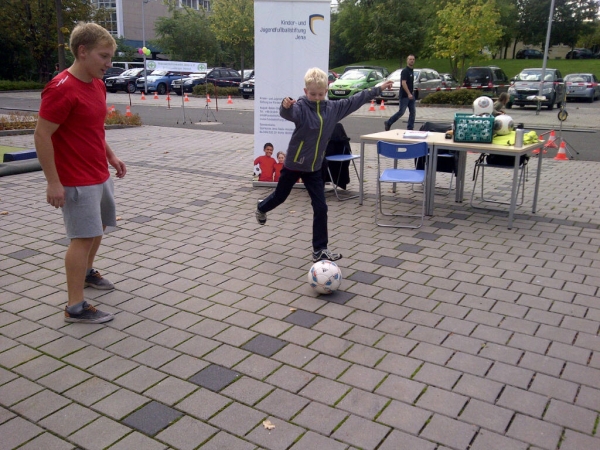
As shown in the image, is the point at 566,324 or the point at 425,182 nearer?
the point at 566,324

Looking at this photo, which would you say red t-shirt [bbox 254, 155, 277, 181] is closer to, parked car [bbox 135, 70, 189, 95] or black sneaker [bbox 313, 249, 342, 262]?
black sneaker [bbox 313, 249, 342, 262]

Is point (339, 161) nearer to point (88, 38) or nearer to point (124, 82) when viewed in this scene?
point (88, 38)

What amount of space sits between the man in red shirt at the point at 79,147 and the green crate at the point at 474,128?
423 cm

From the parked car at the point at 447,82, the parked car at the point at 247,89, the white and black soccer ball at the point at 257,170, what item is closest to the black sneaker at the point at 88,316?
the white and black soccer ball at the point at 257,170

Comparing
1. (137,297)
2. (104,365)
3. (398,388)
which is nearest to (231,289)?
(137,297)

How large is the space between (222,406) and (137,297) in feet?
5.61

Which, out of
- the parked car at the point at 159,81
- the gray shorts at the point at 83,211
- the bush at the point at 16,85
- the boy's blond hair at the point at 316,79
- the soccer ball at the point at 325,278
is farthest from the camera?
the bush at the point at 16,85

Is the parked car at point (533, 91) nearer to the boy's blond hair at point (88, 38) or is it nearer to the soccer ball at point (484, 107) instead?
the soccer ball at point (484, 107)

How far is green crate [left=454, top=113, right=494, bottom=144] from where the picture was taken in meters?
6.57

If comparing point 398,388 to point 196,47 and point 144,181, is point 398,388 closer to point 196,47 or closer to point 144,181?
point 144,181

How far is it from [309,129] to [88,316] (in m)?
2.38

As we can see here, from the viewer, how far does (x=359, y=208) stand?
24.0 ft

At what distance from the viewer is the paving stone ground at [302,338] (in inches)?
115

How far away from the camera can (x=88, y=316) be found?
403cm
